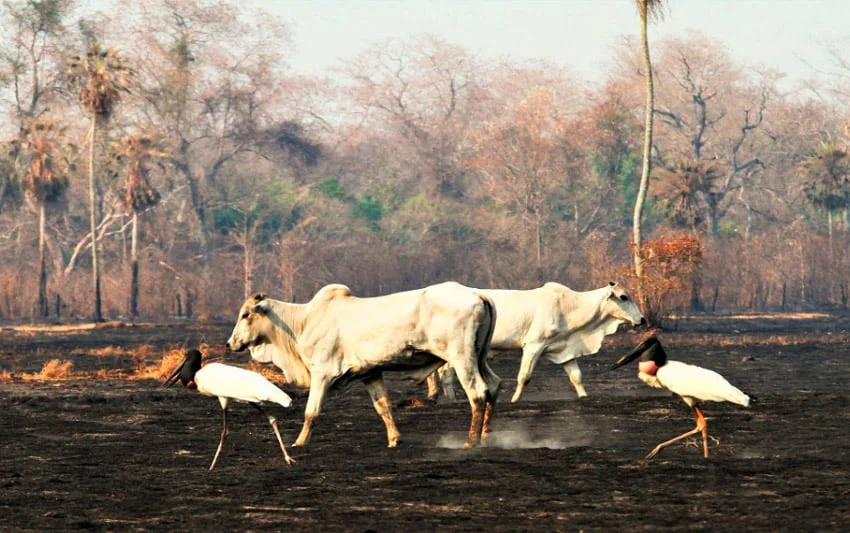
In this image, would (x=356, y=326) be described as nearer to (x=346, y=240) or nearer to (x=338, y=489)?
(x=338, y=489)

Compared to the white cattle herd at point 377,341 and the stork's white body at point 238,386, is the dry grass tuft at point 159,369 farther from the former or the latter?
the stork's white body at point 238,386

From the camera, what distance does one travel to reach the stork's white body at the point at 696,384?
12.8 m

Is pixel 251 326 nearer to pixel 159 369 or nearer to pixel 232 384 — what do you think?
pixel 232 384

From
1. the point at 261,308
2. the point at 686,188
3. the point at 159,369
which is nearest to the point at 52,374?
the point at 159,369

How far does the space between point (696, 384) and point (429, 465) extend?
2.32m

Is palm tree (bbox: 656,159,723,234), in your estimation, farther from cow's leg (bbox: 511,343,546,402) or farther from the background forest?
cow's leg (bbox: 511,343,546,402)

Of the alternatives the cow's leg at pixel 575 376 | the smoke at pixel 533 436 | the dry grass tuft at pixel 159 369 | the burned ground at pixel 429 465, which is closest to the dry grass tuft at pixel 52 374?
the dry grass tuft at pixel 159 369

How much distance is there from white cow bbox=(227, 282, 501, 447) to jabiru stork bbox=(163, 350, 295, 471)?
4.31ft

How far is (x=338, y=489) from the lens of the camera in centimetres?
1189

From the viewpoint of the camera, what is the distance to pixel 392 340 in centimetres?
1450

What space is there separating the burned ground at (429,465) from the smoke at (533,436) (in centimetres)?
3

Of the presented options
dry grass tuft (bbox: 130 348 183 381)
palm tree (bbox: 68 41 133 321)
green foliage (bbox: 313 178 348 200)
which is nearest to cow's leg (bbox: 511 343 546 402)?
dry grass tuft (bbox: 130 348 183 381)

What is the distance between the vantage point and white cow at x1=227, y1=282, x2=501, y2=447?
14344mm

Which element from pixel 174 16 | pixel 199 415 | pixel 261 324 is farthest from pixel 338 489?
pixel 174 16
